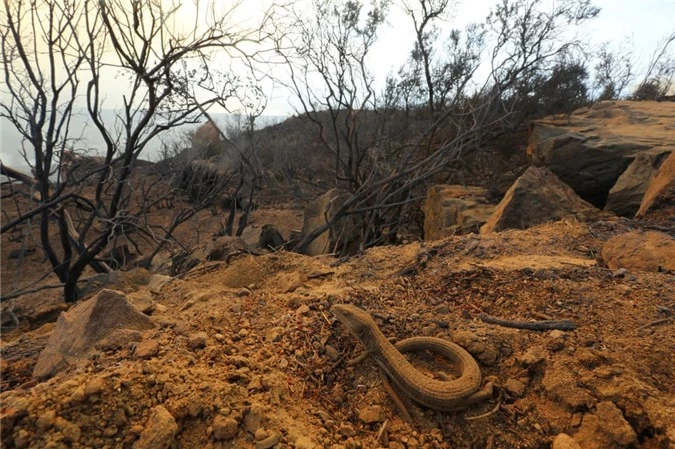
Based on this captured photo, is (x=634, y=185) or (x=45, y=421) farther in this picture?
(x=634, y=185)

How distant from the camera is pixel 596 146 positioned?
21.4 feet

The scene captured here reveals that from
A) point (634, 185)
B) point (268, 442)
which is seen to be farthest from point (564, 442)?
point (634, 185)

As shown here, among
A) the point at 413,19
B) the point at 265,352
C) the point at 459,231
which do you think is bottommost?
the point at 459,231

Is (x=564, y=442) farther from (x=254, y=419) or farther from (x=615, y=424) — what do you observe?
(x=254, y=419)

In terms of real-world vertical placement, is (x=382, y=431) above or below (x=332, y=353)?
below

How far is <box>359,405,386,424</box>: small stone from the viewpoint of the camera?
1.69 metres

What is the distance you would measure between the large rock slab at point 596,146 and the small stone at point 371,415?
626 centimetres

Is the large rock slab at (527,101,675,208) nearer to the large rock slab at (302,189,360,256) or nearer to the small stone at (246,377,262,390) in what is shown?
the large rock slab at (302,189,360,256)

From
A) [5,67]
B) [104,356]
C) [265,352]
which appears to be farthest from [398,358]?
[5,67]

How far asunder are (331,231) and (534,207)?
2787mm

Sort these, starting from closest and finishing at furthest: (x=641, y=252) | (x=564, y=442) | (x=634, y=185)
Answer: (x=564, y=442) < (x=641, y=252) < (x=634, y=185)

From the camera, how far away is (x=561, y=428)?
166 cm

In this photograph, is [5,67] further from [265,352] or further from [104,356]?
[265,352]

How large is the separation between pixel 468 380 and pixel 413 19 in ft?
26.2
